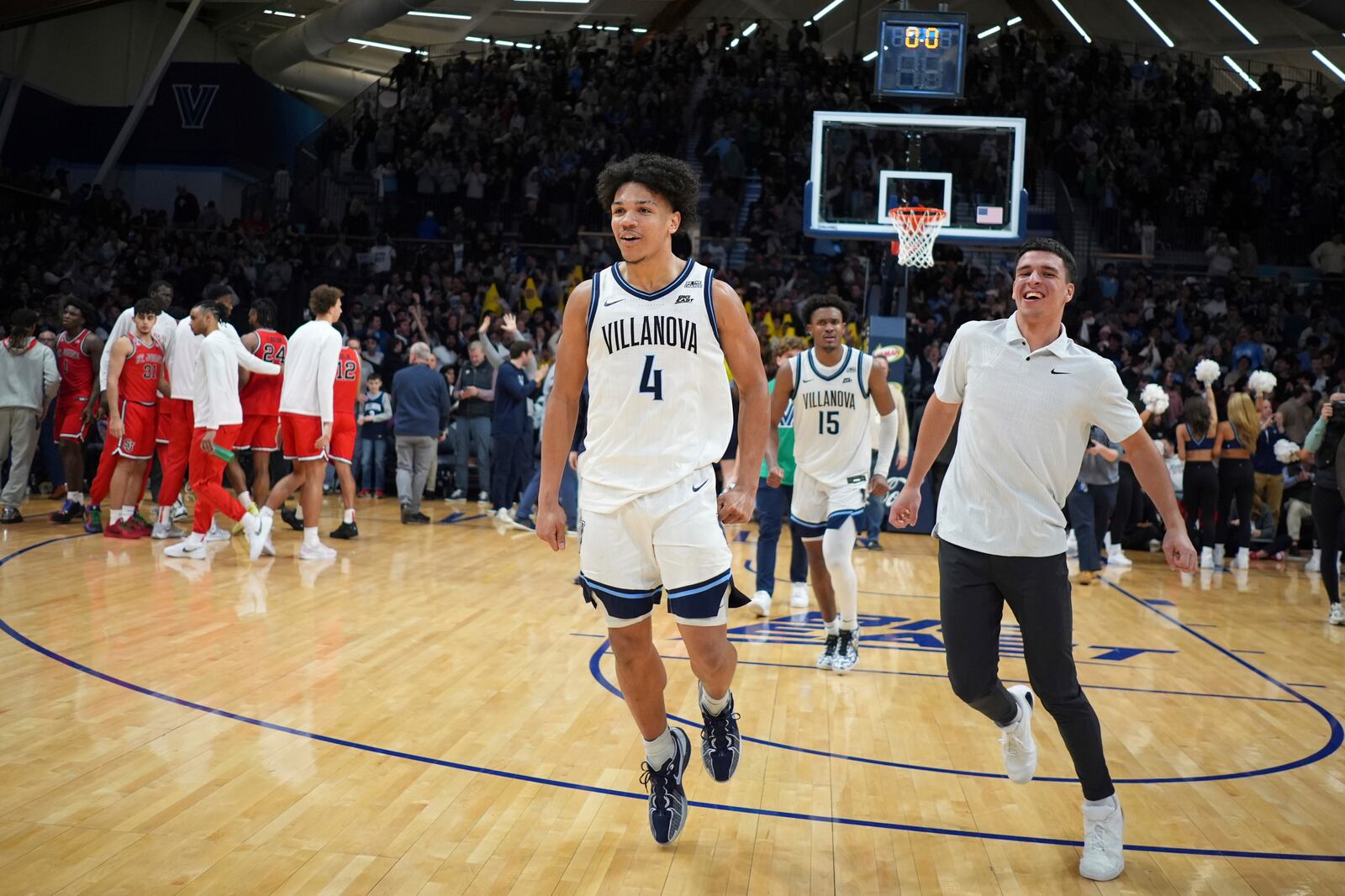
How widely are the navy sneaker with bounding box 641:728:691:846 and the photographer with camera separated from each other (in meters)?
6.74

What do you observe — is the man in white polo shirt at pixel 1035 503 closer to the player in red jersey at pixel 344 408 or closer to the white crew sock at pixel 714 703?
the white crew sock at pixel 714 703

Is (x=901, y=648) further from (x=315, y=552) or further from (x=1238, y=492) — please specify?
(x=1238, y=492)

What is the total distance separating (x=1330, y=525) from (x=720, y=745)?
698 cm

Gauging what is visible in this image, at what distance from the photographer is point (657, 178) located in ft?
11.9

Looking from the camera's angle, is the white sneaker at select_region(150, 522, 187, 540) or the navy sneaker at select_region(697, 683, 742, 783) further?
the white sneaker at select_region(150, 522, 187, 540)

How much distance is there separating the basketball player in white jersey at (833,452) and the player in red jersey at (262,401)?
490 centimetres

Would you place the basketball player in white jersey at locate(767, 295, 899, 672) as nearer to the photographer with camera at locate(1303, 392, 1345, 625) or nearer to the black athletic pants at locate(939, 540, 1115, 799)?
the black athletic pants at locate(939, 540, 1115, 799)

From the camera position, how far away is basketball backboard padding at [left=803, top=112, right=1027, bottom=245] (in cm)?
1312

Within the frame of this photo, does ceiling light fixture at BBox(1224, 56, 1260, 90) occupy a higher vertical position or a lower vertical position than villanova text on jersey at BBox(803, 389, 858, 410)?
higher

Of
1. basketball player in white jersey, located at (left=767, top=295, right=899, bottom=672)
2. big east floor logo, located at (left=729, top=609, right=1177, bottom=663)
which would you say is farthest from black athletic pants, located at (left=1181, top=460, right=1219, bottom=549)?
basketball player in white jersey, located at (left=767, top=295, right=899, bottom=672)

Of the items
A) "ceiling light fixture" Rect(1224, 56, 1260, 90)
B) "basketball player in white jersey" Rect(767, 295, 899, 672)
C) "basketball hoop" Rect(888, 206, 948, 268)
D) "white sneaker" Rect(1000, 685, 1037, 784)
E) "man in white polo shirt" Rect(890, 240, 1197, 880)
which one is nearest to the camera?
"man in white polo shirt" Rect(890, 240, 1197, 880)

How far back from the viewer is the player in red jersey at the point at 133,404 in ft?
31.5

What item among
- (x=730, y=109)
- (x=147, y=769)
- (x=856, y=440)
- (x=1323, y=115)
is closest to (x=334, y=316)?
(x=856, y=440)

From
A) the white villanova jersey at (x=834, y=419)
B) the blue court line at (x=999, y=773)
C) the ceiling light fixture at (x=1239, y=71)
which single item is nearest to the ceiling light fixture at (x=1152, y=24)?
the ceiling light fixture at (x=1239, y=71)
